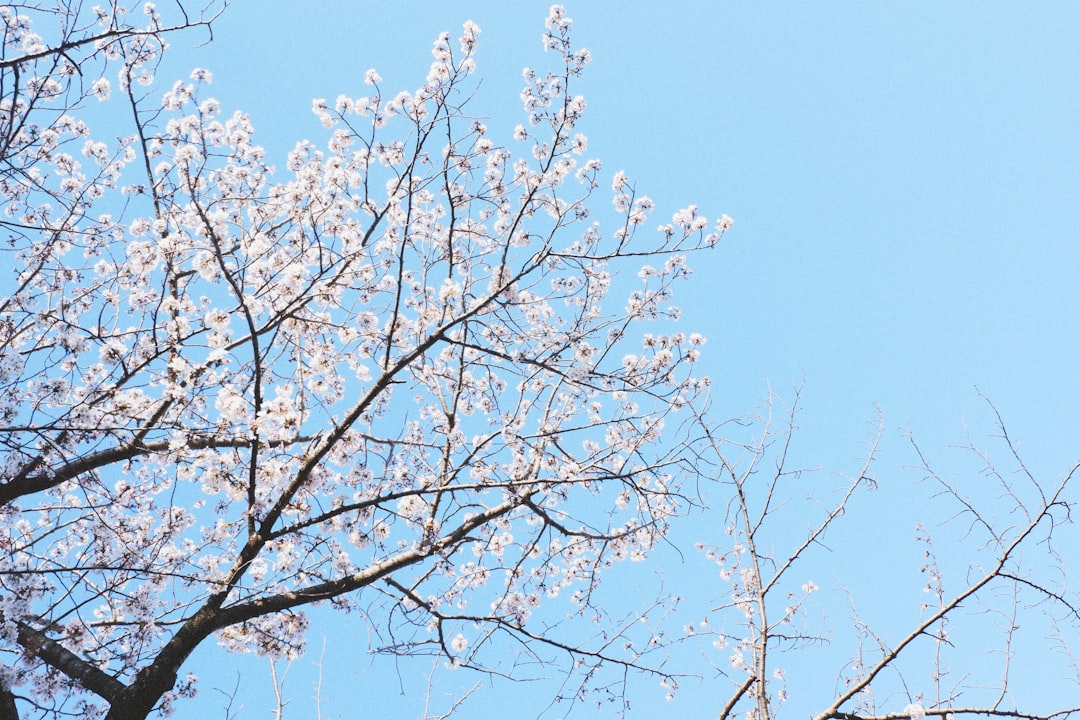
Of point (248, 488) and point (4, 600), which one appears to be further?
point (248, 488)

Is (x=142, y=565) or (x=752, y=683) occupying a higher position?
(x=142, y=565)

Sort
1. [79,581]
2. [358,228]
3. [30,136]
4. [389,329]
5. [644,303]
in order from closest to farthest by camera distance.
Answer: [79,581], [30,136], [389,329], [358,228], [644,303]

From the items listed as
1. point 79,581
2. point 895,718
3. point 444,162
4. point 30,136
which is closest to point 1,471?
point 79,581

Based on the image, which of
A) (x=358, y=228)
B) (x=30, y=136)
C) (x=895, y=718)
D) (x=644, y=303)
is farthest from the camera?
(x=644, y=303)

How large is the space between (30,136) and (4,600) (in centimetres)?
312

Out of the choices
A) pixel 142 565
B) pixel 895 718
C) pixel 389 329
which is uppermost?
pixel 389 329

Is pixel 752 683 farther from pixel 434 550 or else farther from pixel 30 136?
pixel 30 136

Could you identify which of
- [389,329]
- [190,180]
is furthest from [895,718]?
[190,180]

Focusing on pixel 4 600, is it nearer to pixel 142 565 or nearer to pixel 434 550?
pixel 142 565

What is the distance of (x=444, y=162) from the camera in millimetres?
5879

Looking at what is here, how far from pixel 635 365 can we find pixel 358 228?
99.7 inches

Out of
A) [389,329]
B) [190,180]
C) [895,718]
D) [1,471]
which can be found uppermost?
[190,180]

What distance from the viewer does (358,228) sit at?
610 cm

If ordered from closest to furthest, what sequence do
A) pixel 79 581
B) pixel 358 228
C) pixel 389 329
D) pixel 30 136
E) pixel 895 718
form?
pixel 79 581
pixel 895 718
pixel 30 136
pixel 389 329
pixel 358 228
